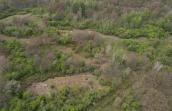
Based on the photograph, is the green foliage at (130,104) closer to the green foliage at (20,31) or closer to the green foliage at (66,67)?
the green foliage at (66,67)

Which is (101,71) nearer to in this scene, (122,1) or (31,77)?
(31,77)

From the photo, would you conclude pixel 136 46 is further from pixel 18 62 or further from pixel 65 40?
pixel 18 62

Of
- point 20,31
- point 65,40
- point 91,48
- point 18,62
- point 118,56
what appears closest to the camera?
point 18,62

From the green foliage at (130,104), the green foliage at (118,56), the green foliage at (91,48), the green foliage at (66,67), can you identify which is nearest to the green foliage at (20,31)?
the green foliage at (91,48)

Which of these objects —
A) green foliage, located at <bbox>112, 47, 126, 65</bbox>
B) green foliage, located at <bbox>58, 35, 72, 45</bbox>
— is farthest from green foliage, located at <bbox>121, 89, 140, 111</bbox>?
green foliage, located at <bbox>58, 35, 72, 45</bbox>

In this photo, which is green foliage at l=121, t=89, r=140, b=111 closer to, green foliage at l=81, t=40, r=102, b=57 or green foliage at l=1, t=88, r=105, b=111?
green foliage at l=1, t=88, r=105, b=111

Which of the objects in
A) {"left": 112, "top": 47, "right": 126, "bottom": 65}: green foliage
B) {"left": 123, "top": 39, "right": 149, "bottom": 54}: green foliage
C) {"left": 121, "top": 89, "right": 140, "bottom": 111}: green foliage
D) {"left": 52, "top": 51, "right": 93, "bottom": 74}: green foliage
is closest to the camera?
{"left": 121, "top": 89, "right": 140, "bottom": 111}: green foliage

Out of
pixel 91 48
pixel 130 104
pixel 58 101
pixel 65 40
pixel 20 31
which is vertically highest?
pixel 20 31

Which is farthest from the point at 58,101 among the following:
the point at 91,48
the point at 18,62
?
the point at 91,48

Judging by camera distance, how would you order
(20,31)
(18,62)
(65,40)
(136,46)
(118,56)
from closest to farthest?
1. (18,62)
2. (118,56)
3. (136,46)
4. (65,40)
5. (20,31)

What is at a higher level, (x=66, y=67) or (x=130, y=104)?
(x=66, y=67)
